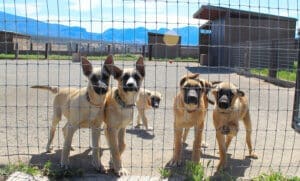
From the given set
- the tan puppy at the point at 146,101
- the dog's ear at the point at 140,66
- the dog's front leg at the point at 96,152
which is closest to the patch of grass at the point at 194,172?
the dog's front leg at the point at 96,152

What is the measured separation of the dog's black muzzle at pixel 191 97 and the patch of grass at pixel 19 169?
73.2 inches

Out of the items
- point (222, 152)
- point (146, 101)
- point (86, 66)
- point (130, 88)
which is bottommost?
point (222, 152)

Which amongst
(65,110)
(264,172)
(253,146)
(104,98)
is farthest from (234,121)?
(65,110)

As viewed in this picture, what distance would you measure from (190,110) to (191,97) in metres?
0.27

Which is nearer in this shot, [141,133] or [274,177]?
[274,177]

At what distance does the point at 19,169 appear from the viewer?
5016 mm

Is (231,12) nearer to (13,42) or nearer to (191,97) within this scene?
(191,97)

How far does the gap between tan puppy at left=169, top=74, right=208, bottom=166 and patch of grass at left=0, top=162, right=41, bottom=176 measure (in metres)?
1.68

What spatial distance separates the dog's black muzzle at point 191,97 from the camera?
17.9ft

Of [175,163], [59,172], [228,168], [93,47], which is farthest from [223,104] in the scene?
[93,47]

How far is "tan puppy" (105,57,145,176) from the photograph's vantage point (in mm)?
5227

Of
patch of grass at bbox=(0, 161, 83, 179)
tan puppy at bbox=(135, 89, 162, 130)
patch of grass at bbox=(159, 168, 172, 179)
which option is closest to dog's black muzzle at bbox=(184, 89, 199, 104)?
patch of grass at bbox=(159, 168, 172, 179)

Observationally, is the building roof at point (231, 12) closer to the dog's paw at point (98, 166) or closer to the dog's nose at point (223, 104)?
the dog's nose at point (223, 104)

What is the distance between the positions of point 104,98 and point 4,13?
145 centimetres
